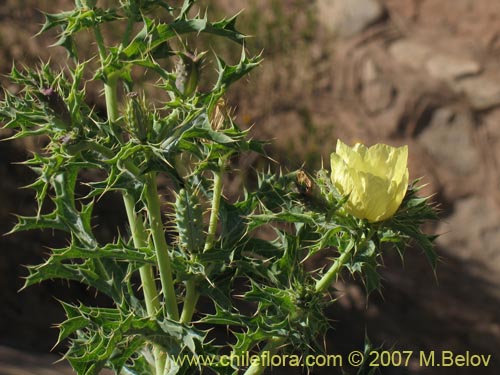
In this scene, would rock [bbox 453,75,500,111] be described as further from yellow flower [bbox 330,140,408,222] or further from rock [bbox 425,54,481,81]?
yellow flower [bbox 330,140,408,222]

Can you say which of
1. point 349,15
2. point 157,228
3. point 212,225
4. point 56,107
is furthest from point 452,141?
point 56,107

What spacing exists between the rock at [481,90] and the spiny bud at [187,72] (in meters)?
3.24

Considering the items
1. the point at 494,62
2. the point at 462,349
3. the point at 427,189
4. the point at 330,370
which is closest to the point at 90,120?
the point at 330,370

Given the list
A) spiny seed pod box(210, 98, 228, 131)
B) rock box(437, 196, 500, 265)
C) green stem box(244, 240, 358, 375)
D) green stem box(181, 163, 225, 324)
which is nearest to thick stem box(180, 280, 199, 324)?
green stem box(181, 163, 225, 324)

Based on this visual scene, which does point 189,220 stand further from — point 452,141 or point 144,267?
point 452,141

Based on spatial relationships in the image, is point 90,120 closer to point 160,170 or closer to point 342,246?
point 160,170

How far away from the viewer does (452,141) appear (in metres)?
4.27

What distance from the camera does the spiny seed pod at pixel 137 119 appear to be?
3.84 ft

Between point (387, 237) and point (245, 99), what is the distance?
2.99 m

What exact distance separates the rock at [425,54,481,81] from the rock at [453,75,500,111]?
0.14 feet

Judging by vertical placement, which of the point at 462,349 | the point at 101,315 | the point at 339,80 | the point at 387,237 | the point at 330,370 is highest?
the point at 387,237

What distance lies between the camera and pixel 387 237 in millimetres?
1279

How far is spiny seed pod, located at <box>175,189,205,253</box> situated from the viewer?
130cm

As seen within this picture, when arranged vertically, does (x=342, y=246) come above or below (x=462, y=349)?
above
